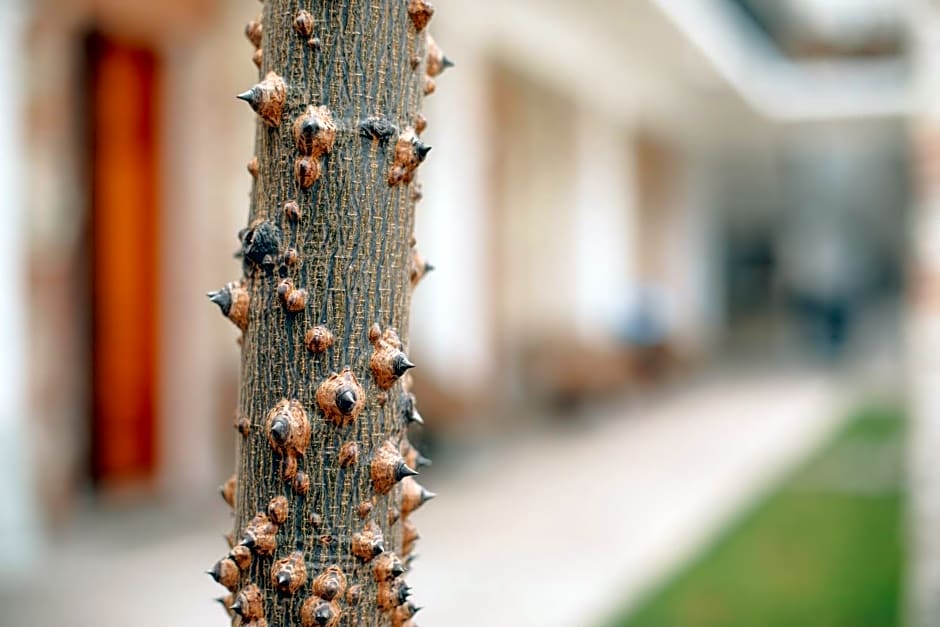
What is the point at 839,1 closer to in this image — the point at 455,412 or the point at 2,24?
the point at 455,412

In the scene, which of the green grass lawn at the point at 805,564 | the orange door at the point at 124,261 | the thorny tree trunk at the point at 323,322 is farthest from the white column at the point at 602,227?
the thorny tree trunk at the point at 323,322

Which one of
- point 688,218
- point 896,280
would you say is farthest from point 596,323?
point 896,280

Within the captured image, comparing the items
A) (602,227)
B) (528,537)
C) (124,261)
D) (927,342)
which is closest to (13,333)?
(124,261)

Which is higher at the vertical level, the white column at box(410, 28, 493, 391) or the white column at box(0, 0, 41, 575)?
the white column at box(410, 28, 493, 391)

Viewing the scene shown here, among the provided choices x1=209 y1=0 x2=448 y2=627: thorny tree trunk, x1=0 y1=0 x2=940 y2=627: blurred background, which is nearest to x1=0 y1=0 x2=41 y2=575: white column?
x1=0 y1=0 x2=940 y2=627: blurred background

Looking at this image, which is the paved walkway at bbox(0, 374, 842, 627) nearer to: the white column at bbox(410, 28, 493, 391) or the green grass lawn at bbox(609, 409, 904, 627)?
A: the green grass lawn at bbox(609, 409, 904, 627)
